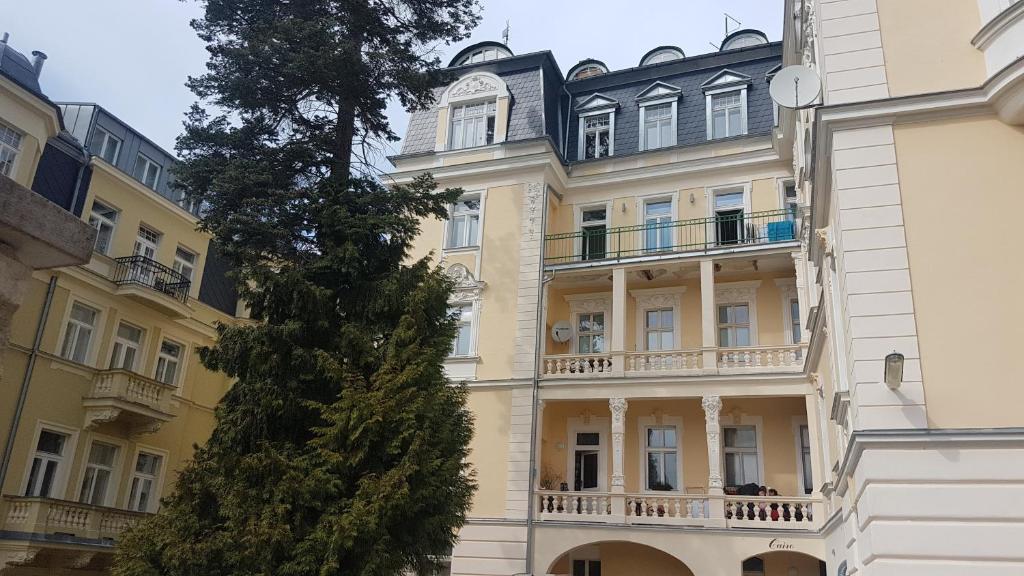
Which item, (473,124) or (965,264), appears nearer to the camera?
(965,264)

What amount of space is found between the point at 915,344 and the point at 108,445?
18852 mm

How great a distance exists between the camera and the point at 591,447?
2073cm

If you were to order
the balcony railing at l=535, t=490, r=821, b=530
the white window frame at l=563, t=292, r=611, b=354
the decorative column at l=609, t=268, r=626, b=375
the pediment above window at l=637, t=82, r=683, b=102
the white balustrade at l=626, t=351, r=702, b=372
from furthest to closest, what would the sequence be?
the pediment above window at l=637, t=82, r=683, b=102 → the white window frame at l=563, t=292, r=611, b=354 → the decorative column at l=609, t=268, r=626, b=375 → the white balustrade at l=626, t=351, r=702, b=372 → the balcony railing at l=535, t=490, r=821, b=530

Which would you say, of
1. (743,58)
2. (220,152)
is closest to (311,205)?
(220,152)

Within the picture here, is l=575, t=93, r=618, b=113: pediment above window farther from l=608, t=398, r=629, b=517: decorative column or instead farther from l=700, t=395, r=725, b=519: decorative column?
l=700, t=395, r=725, b=519: decorative column

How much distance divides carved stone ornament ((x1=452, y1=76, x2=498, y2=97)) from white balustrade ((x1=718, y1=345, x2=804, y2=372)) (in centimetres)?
1042

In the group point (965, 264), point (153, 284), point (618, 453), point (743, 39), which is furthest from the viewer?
point (743, 39)

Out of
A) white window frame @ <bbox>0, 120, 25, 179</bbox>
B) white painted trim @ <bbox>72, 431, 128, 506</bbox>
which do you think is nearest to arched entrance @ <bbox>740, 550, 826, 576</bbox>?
white painted trim @ <bbox>72, 431, 128, 506</bbox>

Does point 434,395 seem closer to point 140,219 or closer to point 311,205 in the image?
point 311,205

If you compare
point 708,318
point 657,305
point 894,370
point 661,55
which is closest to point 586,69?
point 661,55

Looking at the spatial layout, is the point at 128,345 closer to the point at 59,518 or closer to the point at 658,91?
the point at 59,518

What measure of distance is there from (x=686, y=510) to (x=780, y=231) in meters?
7.32

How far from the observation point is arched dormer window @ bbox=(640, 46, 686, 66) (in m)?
25.2

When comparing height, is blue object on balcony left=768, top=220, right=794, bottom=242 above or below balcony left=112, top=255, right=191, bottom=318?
above
